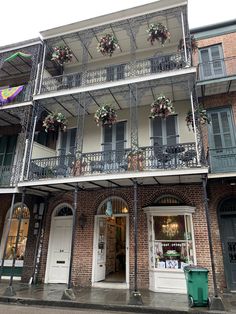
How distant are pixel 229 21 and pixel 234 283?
1085cm

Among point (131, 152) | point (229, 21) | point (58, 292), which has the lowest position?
point (58, 292)

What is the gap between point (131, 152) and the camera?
867 cm

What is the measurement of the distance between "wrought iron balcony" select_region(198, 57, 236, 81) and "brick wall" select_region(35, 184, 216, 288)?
4.98m

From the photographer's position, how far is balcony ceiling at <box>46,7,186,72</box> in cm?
1023

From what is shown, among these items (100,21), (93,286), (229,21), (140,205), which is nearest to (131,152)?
(140,205)

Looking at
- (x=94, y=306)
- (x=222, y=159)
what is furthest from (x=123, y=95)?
(x=94, y=306)

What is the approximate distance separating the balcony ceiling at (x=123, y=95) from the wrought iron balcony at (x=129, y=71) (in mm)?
473

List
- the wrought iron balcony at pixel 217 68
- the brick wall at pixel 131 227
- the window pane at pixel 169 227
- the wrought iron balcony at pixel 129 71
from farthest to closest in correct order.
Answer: the wrought iron balcony at pixel 217 68, the wrought iron balcony at pixel 129 71, the window pane at pixel 169 227, the brick wall at pixel 131 227

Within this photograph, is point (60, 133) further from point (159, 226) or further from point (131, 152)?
point (159, 226)

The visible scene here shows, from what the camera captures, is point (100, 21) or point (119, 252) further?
point (119, 252)

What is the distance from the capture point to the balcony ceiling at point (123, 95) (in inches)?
373

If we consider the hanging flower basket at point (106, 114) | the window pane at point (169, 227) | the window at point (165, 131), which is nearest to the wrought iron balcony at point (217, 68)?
the window at point (165, 131)

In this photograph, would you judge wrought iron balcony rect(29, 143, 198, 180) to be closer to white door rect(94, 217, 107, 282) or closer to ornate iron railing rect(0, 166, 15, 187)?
ornate iron railing rect(0, 166, 15, 187)

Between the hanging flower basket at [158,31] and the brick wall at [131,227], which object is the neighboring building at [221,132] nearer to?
the brick wall at [131,227]
